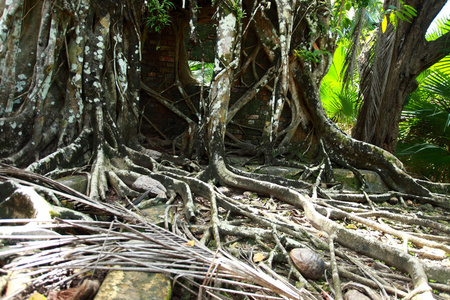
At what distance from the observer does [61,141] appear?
10.1ft

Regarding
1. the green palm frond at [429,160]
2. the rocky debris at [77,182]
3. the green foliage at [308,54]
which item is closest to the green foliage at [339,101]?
the green palm frond at [429,160]

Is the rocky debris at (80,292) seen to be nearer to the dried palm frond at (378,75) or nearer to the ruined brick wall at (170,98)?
the ruined brick wall at (170,98)

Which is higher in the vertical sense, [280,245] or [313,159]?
[313,159]

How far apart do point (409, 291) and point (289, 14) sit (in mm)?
3467

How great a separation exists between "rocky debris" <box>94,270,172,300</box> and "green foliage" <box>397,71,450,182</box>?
4162mm

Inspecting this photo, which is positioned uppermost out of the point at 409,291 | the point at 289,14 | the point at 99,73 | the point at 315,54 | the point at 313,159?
the point at 289,14

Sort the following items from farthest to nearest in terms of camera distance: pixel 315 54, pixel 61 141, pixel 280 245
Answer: pixel 315 54, pixel 61 141, pixel 280 245

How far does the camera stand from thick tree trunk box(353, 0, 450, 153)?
441 centimetres

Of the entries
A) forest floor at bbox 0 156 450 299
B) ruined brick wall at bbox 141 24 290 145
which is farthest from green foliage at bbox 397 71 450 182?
ruined brick wall at bbox 141 24 290 145

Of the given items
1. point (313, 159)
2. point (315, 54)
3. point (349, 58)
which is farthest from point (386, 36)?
point (313, 159)

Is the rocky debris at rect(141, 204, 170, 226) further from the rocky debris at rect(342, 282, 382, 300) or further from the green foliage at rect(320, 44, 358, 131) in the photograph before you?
the green foliage at rect(320, 44, 358, 131)

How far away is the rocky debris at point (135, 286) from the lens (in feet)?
4.09

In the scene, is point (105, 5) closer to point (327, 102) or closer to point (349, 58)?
point (349, 58)

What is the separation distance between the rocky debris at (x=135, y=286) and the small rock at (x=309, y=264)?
0.71 m
